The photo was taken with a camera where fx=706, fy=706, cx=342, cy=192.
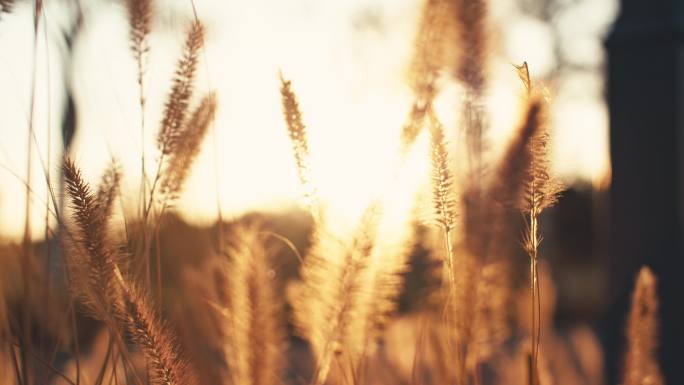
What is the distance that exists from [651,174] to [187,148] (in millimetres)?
1718

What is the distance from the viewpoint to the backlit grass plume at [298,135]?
0.88 metres

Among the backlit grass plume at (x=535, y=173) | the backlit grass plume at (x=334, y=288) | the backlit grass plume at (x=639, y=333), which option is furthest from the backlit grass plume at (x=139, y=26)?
the backlit grass plume at (x=639, y=333)

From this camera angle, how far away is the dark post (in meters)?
2.23

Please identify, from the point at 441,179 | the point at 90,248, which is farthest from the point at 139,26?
the point at 441,179

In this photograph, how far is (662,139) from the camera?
228 centimetres

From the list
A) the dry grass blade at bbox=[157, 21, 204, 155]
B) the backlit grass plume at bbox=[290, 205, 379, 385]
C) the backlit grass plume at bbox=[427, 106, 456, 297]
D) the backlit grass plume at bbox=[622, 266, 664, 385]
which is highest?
the dry grass blade at bbox=[157, 21, 204, 155]

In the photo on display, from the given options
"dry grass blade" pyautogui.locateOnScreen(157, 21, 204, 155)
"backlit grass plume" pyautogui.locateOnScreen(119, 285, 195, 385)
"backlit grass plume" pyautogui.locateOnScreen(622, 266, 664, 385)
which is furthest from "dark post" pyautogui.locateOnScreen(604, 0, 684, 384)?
"backlit grass plume" pyautogui.locateOnScreen(119, 285, 195, 385)

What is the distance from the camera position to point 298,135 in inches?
35.9

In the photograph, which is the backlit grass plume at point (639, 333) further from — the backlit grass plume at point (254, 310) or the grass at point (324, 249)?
the backlit grass plume at point (254, 310)

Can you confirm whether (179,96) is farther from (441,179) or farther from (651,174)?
(651,174)

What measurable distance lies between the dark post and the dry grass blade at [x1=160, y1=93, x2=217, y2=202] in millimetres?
1628

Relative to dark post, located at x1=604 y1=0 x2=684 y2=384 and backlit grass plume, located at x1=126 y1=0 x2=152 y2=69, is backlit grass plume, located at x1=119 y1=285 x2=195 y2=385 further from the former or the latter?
dark post, located at x1=604 y1=0 x2=684 y2=384

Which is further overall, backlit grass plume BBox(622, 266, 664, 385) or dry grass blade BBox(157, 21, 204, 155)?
backlit grass plume BBox(622, 266, 664, 385)

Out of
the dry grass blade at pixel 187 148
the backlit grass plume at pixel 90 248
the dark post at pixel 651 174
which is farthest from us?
the dark post at pixel 651 174
